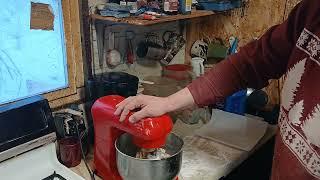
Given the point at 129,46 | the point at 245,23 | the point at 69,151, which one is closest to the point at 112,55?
the point at 129,46

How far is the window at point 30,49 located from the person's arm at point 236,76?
43cm

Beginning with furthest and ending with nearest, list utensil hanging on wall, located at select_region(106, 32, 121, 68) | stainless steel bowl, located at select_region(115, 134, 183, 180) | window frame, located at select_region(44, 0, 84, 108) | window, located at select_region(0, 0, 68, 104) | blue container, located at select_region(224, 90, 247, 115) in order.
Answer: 1. blue container, located at select_region(224, 90, 247, 115)
2. utensil hanging on wall, located at select_region(106, 32, 121, 68)
3. window frame, located at select_region(44, 0, 84, 108)
4. window, located at select_region(0, 0, 68, 104)
5. stainless steel bowl, located at select_region(115, 134, 183, 180)

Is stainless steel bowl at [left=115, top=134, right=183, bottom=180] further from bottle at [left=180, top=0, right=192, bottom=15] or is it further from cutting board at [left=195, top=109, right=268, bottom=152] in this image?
bottle at [left=180, top=0, right=192, bottom=15]

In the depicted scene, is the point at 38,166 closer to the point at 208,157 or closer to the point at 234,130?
the point at 208,157

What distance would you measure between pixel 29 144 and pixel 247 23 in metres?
1.33

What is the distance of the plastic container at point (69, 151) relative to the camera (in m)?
1.10

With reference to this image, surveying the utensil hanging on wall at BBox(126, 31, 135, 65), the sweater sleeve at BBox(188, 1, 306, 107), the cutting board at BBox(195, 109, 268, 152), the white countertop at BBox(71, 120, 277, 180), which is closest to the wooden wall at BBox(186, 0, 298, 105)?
the cutting board at BBox(195, 109, 268, 152)

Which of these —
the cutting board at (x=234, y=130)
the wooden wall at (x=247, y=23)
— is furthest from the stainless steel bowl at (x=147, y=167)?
the wooden wall at (x=247, y=23)

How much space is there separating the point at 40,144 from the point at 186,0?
0.89 m

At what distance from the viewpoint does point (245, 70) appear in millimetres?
988

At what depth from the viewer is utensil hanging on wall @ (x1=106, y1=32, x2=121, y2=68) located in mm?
1427

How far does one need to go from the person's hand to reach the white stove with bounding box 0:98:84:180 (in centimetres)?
28

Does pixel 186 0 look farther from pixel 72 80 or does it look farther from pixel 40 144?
pixel 40 144

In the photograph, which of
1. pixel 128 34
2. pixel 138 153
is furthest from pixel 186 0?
pixel 138 153
